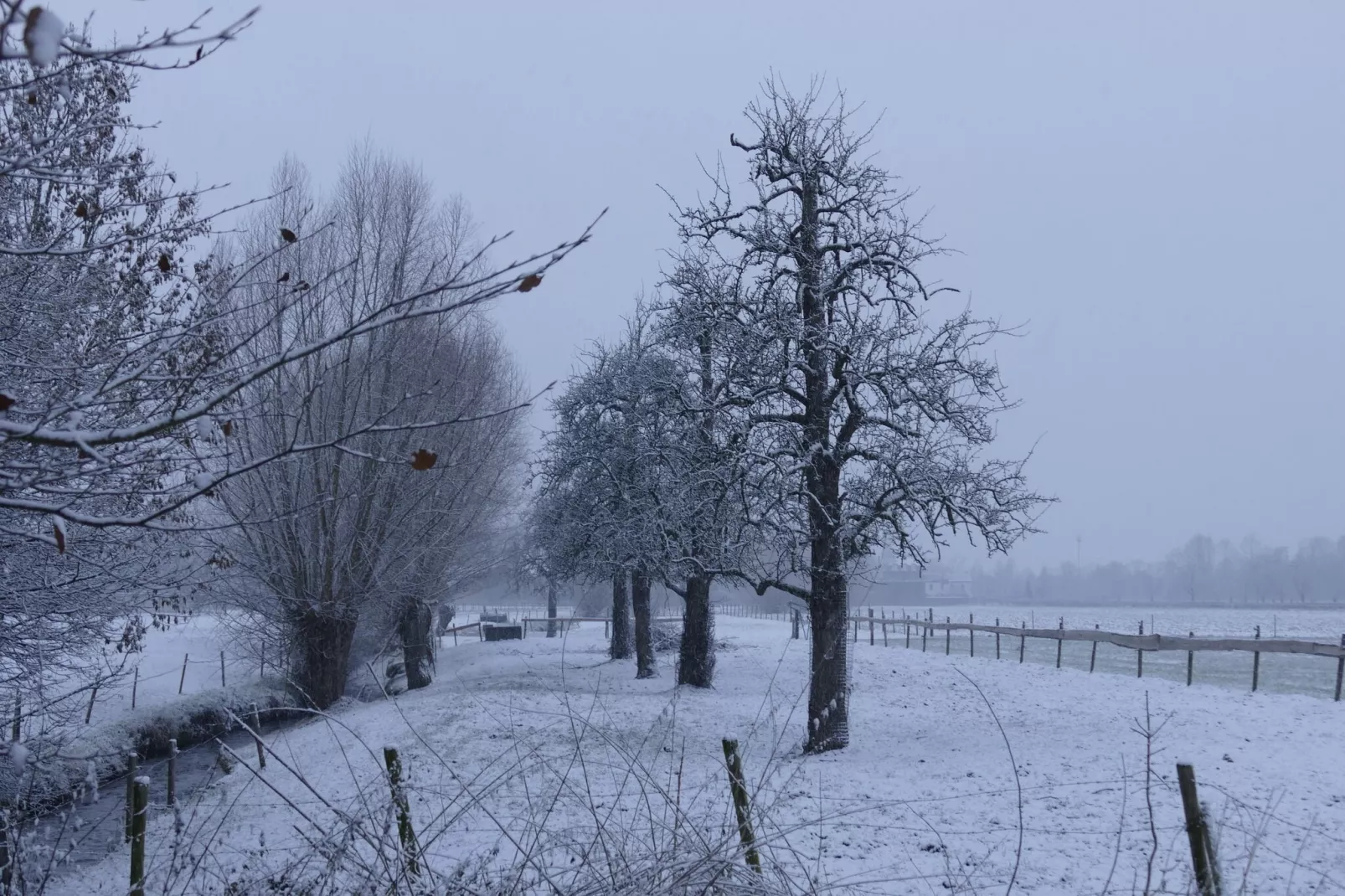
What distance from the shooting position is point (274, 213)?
18.7 m

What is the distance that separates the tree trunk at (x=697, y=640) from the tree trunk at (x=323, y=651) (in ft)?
22.2

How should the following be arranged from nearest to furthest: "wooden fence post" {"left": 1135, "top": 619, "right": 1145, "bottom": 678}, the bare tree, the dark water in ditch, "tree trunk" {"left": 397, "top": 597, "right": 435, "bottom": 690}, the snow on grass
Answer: the dark water in ditch < the bare tree < the snow on grass < "wooden fence post" {"left": 1135, "top": 619, "right": 1145, "bottom": 678} < "tree trunk" {"left": 397, "top": 597, "right": 435, "bottom": 690}

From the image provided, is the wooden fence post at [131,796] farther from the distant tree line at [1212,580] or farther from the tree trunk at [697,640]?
the distant tree line at [1212,580]

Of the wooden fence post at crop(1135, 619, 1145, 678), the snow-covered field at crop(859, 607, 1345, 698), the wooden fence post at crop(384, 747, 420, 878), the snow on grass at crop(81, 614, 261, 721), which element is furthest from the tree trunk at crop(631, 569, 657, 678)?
the wooden fence post at crop(384, 747, 420, 878)

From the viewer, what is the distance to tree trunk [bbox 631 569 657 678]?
2370 centimetres

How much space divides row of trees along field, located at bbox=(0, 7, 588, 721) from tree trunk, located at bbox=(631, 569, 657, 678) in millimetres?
4027

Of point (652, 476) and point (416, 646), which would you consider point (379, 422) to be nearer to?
point (652, 476)

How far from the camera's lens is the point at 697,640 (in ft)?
69.8

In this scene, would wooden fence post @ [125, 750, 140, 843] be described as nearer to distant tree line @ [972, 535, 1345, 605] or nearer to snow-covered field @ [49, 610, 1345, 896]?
snow-covered field @ [49, 610, 1345, 896]

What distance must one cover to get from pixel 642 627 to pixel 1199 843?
20.9m

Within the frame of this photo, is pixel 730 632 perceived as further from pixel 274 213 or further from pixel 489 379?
pixel 274 213

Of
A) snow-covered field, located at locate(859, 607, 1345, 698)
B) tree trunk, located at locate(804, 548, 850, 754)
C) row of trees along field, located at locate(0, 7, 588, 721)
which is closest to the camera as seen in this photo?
row of trees along field, located at locate(0, 7, 588, 721)

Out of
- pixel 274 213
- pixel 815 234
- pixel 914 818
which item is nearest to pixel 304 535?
pixel 274 213

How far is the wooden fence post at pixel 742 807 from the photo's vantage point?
11.1ft
